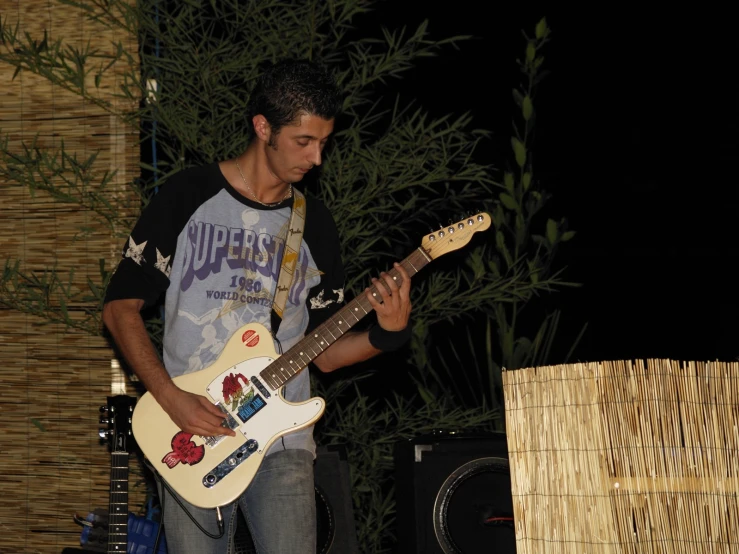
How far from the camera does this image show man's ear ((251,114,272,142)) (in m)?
2.78

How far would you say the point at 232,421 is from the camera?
8.46 ft

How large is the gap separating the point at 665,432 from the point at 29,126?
127 inches

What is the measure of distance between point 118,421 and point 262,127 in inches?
39.4

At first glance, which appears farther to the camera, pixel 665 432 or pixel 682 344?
pixel 682 344

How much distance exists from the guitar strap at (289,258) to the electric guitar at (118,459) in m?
0.54

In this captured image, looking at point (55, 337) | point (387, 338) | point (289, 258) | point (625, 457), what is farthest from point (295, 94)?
point (55, 337)

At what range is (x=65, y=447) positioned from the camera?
4.09 meters

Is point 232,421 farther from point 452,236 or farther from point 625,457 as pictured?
point 625,457

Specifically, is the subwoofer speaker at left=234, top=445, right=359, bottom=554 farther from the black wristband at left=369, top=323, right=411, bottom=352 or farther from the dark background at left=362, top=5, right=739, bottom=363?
the dark background at left=362, top=5, right=739, bottom=363

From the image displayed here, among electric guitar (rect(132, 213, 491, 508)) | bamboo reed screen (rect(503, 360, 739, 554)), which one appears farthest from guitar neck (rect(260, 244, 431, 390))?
bamboo reed screen (rect(503, 360, 739, 554))

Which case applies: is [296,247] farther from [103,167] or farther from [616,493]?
[103,167]

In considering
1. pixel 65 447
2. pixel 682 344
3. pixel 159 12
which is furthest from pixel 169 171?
pixel 682 344

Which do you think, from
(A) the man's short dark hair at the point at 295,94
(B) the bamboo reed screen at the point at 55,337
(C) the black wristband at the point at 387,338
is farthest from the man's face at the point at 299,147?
(B) the bamboo reed screen at the point at 55,337

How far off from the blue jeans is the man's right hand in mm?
171
